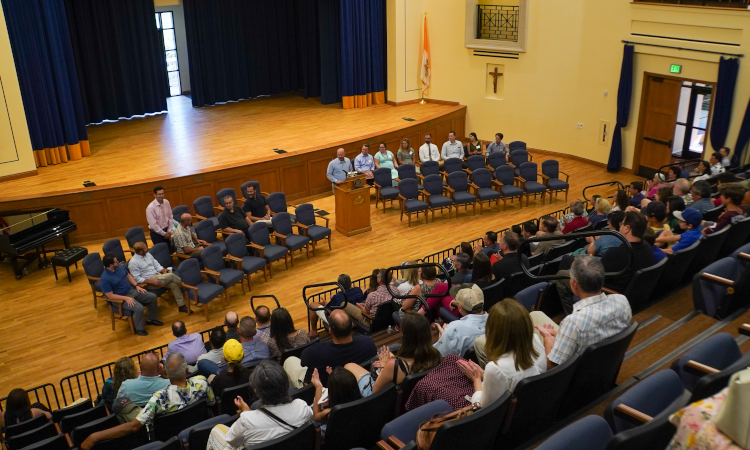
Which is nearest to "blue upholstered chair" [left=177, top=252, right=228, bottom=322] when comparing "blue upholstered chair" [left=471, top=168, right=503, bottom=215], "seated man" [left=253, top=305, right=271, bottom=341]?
"seated man" [left=253, top=305, right=271, bottom=341]

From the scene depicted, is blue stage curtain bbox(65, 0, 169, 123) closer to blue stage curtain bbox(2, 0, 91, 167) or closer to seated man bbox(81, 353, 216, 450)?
blue stage curtain bbox(2, 0, 91, 167)

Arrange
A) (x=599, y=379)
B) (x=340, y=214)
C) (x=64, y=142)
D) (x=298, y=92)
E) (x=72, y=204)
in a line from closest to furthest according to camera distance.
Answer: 1. (x=599, y=379)
2. (x=72, y=204)
3. (x=340, y=214)
4. (x=64, y=142)
5. (x=298, y=92)

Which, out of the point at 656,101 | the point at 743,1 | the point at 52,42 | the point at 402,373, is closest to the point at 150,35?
the point at 52,42

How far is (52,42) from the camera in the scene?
34.9 ft

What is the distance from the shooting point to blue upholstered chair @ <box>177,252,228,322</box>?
782 centimetres

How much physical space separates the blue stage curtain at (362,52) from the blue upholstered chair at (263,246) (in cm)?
665

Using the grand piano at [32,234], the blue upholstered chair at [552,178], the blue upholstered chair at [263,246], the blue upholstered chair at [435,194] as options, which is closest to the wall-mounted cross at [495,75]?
the blue upholstered chair at [552,178]

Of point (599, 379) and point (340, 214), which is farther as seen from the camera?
point (340, 214)

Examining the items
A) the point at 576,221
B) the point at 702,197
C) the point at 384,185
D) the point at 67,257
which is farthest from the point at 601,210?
the point at 67,257

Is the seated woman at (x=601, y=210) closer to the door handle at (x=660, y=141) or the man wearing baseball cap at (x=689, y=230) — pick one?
the man wearing baseball cap at (x=689, y=230)

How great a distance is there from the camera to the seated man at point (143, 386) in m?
4.63

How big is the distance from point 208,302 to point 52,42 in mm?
5775

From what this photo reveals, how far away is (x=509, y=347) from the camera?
126 inches

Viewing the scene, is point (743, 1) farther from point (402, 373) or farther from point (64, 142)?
point (64, 142)
